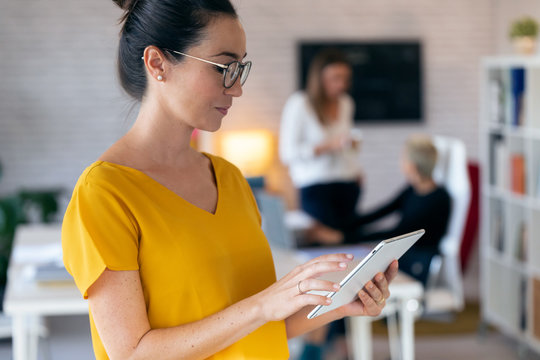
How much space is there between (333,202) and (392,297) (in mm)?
1568

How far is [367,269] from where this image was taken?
1.17 meters

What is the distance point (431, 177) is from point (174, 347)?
9.80 ft

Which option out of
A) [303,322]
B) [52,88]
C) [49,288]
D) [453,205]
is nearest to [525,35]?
[453,205]

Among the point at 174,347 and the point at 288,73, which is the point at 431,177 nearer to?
the point at 288,73

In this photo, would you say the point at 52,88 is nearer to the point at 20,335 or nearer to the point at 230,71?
the point at 20,335

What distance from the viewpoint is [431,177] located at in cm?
393

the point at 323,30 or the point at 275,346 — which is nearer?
the point at 275,346

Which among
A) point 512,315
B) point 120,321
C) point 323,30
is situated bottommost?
point 512,315

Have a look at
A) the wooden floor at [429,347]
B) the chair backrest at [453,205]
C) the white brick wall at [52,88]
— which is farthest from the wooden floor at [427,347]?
the white brick wall at [52,88]

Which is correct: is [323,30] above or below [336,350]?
above

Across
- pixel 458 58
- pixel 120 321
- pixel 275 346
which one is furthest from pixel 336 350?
pixel 458 58

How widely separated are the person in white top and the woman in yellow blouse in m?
2.94

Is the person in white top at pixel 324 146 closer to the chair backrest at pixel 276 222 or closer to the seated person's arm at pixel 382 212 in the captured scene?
the seated person's arm at pixel 382 212

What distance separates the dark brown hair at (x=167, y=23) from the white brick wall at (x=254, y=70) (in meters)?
4.38
